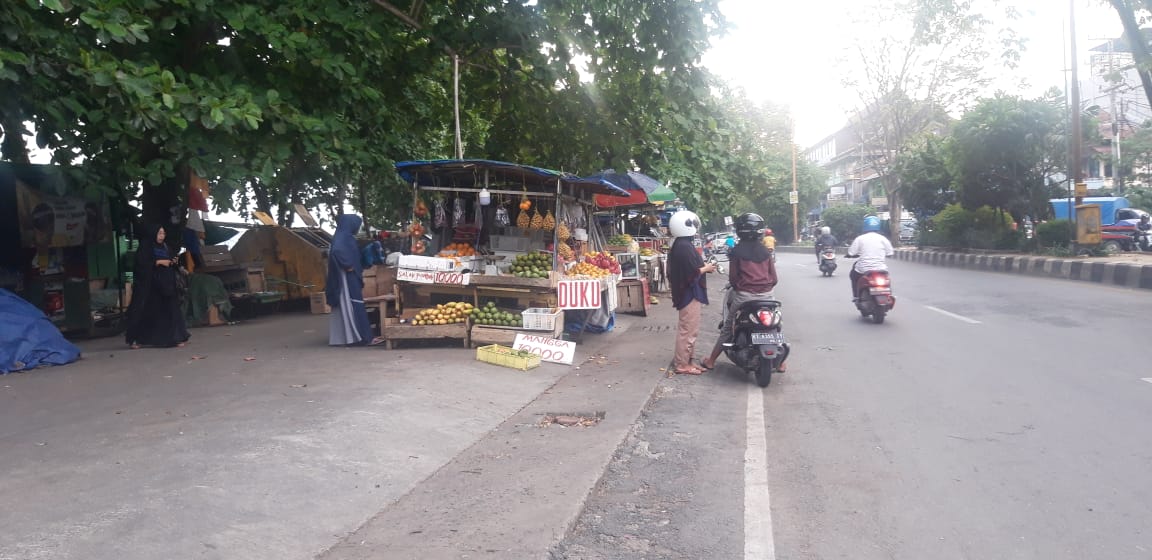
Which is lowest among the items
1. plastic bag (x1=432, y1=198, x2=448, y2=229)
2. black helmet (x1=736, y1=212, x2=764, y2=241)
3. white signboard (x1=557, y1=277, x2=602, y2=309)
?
white signboard (x1=557, y1=277, x2=602, y2=309)

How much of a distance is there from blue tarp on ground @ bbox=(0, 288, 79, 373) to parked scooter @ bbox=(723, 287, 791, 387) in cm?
758

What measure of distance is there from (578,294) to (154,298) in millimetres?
5542

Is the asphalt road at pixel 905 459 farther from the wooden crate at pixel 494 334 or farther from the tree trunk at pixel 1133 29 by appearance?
the tree trunk at pixel 1133 29

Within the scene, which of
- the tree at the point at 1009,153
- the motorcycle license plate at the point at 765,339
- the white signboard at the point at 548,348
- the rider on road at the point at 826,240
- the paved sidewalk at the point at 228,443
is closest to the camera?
the paved sidewalk at the point at 228,443

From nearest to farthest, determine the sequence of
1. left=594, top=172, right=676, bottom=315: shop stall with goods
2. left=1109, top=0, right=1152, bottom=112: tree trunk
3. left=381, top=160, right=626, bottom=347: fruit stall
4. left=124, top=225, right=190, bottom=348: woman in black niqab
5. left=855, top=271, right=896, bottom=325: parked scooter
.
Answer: left=381, top=160, right=626, bottom=347: fruit stall → left=124, top=225, right=190, bottom=348: woman in black niqab → left=855, top=271, right=896, bottom=325: parked scooter → left=594, top=172, right=676, bottom=315: shop stall with goods → left=1109, top=0, right=1152, bottom=112: tree trunk

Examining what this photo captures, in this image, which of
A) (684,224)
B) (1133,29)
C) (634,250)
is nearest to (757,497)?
(684,224)

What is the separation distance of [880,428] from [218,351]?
805 centimetres

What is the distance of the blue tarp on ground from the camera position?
9.37 m

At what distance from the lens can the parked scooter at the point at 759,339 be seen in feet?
28.1

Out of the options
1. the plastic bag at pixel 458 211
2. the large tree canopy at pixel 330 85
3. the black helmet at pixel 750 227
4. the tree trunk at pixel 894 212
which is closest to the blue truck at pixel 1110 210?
the tree trunk at pixel 894 212

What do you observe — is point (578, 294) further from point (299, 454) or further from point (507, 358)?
point (299, 454)

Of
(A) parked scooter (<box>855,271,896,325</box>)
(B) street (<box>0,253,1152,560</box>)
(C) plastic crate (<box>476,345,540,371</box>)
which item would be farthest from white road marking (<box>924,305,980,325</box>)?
(C) plastic crate (<box>476,345,540,371</box>)

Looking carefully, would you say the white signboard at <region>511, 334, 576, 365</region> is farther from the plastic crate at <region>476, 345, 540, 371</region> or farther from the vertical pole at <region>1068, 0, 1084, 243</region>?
the vertical pole at <region>1068, 0, 1084, 243</region>

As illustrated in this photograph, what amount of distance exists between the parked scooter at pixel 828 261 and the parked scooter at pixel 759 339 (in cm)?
1765
